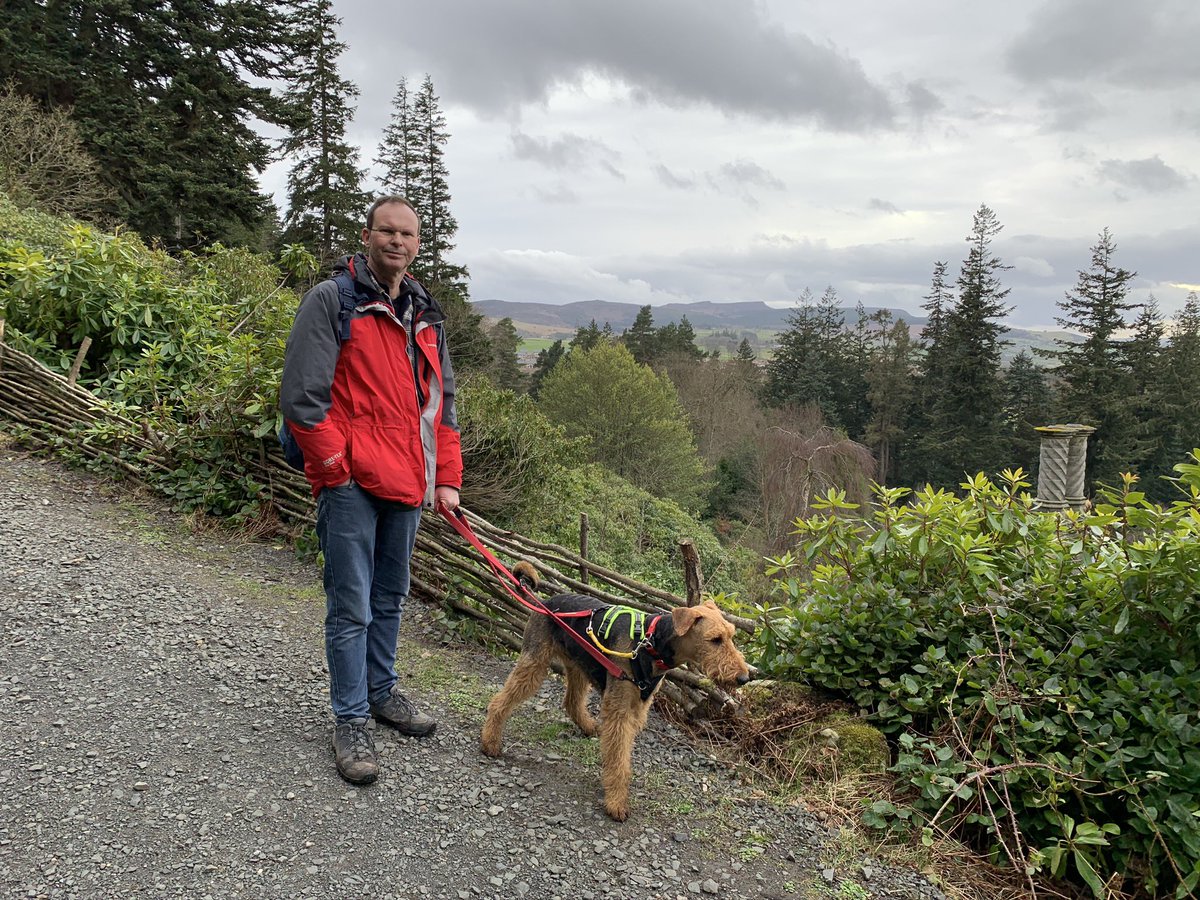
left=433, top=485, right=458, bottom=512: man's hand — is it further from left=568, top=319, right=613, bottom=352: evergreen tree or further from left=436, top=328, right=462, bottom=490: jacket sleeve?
left=568, top=319, right=613, bottom=352: evergreen tree

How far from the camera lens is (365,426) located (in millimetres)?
2609

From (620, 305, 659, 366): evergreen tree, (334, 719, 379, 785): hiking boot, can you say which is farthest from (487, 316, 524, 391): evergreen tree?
(334, 719, 379, 785): hiking boot

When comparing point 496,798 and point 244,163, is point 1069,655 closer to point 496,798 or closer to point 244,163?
point 496,798

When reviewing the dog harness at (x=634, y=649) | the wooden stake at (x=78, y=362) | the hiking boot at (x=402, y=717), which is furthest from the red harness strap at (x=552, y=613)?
the wooden stake at (x=78, y=362)

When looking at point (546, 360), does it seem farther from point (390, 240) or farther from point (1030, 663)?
point (1030, 663)

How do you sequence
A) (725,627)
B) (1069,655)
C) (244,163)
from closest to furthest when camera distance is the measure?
(725,627) → (1069,655) → (244,163)

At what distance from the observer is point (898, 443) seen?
38.0 meters

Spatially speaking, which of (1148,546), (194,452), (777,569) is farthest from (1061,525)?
(194,452)

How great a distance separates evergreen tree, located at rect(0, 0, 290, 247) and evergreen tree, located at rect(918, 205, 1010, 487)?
97.9 feet

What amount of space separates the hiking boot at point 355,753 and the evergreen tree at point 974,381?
33144mm

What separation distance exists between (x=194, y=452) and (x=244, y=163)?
16956mm

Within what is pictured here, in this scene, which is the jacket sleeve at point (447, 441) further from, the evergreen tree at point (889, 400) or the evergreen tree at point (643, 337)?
the evergreen tree at point (643, 337)

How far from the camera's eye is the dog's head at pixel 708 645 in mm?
2564

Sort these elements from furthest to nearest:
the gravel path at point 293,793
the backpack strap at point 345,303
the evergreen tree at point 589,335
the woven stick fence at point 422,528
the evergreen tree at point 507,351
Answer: the evergreen tree at point 589,335
the evergreen tree at point 507,351
the woven stick fence at point 422,528
the backpack strap at point 345,303
the gravel path at point 293,793
